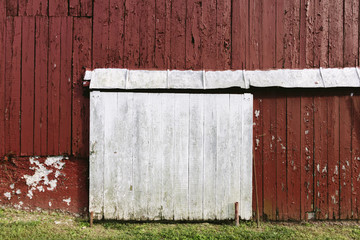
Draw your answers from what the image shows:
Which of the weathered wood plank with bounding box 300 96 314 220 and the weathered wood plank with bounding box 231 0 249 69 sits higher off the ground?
→ the weathered wood plank with bounding box 231 0 249 69

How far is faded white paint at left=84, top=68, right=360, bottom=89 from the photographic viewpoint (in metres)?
3.73

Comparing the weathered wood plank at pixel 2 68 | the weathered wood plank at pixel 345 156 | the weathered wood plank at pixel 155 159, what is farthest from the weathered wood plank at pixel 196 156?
the weathered wood plank at pixel 2 68

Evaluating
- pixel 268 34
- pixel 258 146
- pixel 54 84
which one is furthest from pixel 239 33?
pixel 54 84

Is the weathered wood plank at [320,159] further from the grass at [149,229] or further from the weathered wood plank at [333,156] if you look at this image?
the grass at [149,229]

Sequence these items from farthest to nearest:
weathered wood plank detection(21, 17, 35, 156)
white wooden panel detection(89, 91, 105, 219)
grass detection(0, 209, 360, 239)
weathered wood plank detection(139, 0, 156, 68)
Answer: weathered wood plank detection(139, 0, 156, 68)
weathered wood plank detection(21, 17, 35, 156)
white wooden panel detection(89, 91, 105, 219)
grass detection(0, 209, 360, 239)

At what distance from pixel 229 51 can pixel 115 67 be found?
1.74 meters

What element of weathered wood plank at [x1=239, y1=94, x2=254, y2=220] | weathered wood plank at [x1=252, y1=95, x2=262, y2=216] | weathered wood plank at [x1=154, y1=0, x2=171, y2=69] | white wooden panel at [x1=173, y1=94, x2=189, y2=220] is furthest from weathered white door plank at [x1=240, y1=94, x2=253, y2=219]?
weathered wood plank at [x1=154, y1=0, x2=171, y2=69]

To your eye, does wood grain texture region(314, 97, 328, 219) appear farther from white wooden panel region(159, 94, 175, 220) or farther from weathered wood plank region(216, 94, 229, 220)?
white wooden panel region(159, 94, 175, 220)

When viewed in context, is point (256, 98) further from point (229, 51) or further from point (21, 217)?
point (21, 217)

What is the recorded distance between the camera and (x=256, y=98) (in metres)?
3.88

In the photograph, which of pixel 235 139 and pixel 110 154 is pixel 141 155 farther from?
pixel 235 139

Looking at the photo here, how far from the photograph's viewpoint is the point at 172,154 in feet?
12.3

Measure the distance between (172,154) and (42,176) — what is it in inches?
76.7

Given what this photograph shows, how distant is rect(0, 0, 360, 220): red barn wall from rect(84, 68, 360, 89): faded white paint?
0.13 meters
